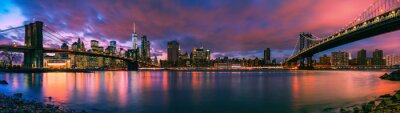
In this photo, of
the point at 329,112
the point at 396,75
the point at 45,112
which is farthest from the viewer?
the point at 396,75

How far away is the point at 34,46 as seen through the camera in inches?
2785

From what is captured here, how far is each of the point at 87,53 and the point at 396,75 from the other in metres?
66.1

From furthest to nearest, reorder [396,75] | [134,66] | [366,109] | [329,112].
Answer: [134,66] < [396,75] < [329,112] < [366,109]

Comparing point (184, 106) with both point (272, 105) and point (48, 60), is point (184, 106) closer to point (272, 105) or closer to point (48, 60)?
point (272, 105)

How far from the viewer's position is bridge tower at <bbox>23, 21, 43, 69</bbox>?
68938 mm

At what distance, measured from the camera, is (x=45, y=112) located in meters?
11.8

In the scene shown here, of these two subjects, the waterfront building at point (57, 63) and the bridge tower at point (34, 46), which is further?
the waterfront building at point (57, 63)

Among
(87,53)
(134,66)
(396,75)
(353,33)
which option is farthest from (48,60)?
(396,75)

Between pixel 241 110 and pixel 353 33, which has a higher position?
pixel 353 33

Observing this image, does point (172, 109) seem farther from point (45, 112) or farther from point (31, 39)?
point (31, 39)

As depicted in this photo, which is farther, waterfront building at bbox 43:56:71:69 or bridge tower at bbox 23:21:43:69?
waterfront building at bbox 43:56:71:69

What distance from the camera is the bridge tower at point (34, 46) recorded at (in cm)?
6894

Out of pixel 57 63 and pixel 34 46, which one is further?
pixel 57 63

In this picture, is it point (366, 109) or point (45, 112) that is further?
point (366, 109)
